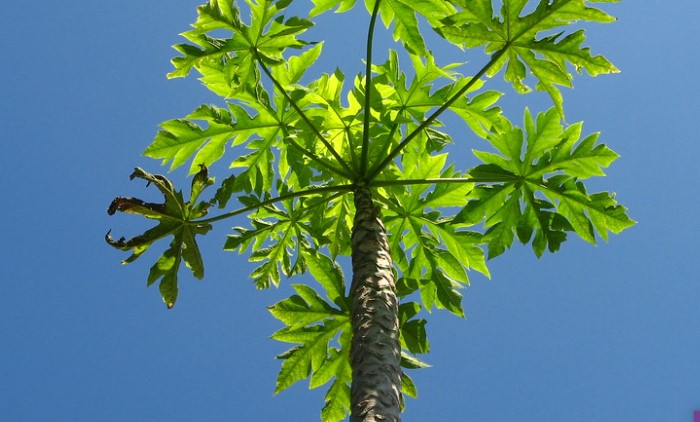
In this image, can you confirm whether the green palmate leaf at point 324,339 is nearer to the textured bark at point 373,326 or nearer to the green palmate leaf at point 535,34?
the textured bark at point 373,326

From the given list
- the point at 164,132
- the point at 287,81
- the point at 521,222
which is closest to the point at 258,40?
the point at 287,81

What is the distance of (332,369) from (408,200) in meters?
1.17

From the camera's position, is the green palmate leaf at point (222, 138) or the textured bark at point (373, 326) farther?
the green palmate leaf at point (222, 138)

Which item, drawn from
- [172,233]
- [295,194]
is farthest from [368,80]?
[172,233]

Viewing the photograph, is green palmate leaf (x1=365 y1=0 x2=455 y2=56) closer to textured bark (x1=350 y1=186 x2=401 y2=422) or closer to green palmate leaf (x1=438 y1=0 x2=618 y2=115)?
green palmate leaf (x1=438 y1=0 x2=618 y2=115)

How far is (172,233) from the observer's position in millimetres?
3723

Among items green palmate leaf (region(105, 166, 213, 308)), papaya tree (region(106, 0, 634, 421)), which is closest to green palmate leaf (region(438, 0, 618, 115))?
papaya tree (region(106, 0, 634, 421))

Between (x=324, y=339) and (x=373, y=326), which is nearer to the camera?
→ (x=373, y=326)

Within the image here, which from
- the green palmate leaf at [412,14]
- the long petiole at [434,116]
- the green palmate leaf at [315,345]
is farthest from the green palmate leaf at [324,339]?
the green palmate leaf at [412,14]

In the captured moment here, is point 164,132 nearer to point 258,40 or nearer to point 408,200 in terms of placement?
point 258,40

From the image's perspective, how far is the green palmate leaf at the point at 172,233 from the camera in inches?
141

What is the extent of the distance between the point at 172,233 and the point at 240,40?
1.15 meters

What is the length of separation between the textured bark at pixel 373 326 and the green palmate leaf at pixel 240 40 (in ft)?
3.25

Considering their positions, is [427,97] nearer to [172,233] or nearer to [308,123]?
[308,123]
